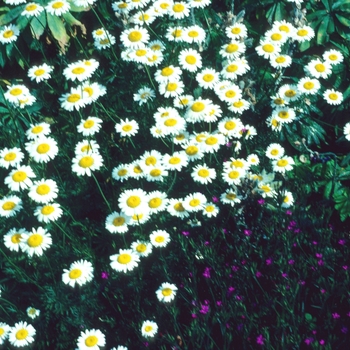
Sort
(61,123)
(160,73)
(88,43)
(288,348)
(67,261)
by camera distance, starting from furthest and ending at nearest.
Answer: (88,43)
(61,123)
(160,73)
(67,261)
(288,348)

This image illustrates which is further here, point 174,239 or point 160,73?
point 160,73

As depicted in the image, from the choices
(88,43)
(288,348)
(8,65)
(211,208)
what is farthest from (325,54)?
Answer: (8,65)

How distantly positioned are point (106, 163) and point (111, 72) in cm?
76

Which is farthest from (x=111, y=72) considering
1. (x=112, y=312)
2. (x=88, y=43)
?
(x=112, y=312)

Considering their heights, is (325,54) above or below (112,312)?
above

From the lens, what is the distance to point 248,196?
2887mm

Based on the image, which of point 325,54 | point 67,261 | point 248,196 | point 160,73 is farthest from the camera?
point 325,54

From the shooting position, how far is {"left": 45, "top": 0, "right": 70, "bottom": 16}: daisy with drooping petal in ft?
11.5

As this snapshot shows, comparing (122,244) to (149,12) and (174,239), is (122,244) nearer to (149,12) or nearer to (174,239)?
(174,239)

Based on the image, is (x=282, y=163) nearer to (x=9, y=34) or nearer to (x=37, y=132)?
(x=37, y=132)

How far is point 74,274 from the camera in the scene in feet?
Result: 9.20

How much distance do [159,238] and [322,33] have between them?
182 centimetres

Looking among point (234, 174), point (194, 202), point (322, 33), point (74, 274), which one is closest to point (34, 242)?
point (74, 274)

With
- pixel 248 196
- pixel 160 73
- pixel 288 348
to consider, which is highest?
pixel 160 73
